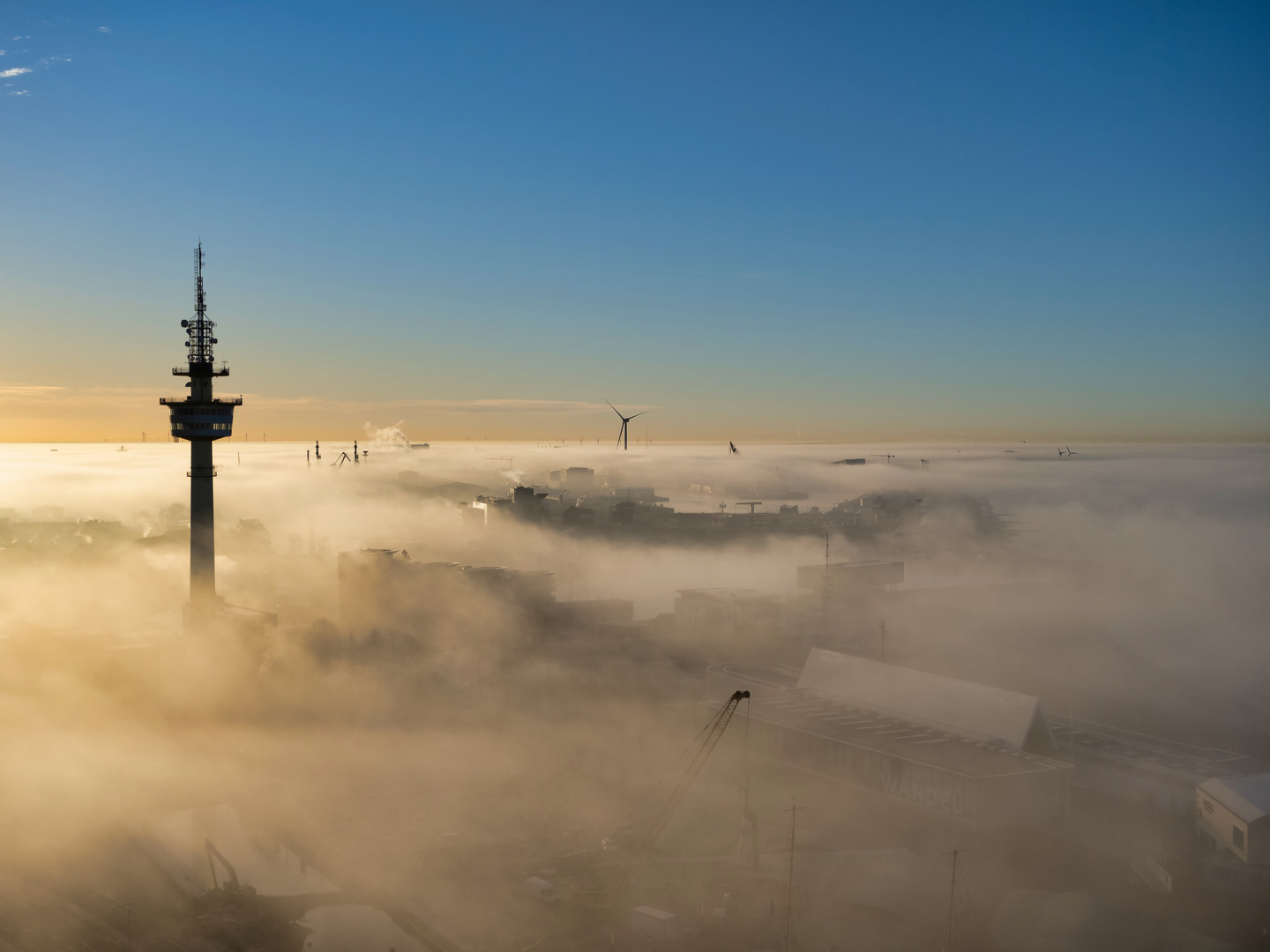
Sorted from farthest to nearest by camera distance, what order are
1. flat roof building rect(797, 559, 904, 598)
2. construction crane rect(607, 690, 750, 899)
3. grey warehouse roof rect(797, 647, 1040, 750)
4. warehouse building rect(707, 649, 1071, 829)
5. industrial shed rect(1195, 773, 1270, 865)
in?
flat roof building rect(797, 559, 904, 598) < grey warehouse roof rect(797, 647, 1040, 750) < warehouse building rect(707, 649, 1071, 829) < construction crane rect(607, 690, 750, 899) < industrial shed rect(1195, 773, 1270, 865)

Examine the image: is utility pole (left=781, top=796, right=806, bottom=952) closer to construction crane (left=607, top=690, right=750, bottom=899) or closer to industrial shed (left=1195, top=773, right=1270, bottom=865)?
construction crane (left=607, top=690, right=750, bottom=899)

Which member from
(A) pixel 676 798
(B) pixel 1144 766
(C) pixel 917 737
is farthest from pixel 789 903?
(B) pixel 1144 766

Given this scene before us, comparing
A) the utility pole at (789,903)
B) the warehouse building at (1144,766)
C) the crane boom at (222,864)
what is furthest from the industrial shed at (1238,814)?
the crane boom at (222,864)

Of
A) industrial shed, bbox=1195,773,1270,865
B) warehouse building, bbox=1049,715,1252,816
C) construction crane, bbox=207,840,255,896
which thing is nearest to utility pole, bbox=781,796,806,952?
warehouse building, bbox=1049,715,1252,816

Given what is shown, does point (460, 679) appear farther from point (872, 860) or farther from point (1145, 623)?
point (1145, 623)

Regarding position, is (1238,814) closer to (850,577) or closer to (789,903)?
(789,903)

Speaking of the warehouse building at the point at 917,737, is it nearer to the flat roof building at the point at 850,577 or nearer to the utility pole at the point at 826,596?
the utility pole at the point at 826,596
